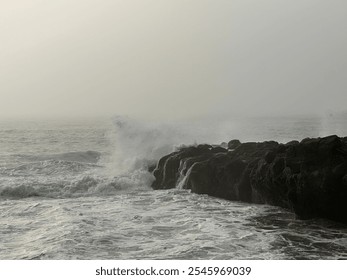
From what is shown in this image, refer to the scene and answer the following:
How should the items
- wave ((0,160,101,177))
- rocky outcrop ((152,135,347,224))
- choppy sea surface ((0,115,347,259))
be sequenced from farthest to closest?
wave ((0,160,101,177)) < rocky outcrop ((152,135,347,224)) < choppy sea surface ((0,115,347,259))

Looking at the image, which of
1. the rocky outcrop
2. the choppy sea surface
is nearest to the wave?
the choppy sea surface

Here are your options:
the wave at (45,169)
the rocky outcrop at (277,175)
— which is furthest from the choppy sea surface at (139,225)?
the wave at (45,169)

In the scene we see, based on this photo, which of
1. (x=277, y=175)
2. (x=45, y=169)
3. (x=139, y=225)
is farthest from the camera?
(x=45, y=169)

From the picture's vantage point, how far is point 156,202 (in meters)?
12.9

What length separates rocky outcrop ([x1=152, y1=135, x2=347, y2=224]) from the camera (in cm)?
995

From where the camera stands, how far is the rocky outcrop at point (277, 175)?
9.95 metres

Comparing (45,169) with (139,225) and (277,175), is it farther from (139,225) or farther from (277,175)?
(277,175)

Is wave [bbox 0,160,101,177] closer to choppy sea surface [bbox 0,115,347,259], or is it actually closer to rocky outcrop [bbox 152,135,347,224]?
choppy sea surface [bbox 0,115,347,259]

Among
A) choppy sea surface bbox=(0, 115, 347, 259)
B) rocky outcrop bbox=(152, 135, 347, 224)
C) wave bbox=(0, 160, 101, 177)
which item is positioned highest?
rocky outcrop bbox=(152, 135, 347, 224)

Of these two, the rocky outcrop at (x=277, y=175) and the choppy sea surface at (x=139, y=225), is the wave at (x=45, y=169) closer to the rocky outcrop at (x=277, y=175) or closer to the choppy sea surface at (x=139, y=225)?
the choppy sea surface at (x=139, y=225)

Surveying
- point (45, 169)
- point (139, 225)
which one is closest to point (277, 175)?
point (139, 225)

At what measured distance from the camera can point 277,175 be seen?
11250mm
